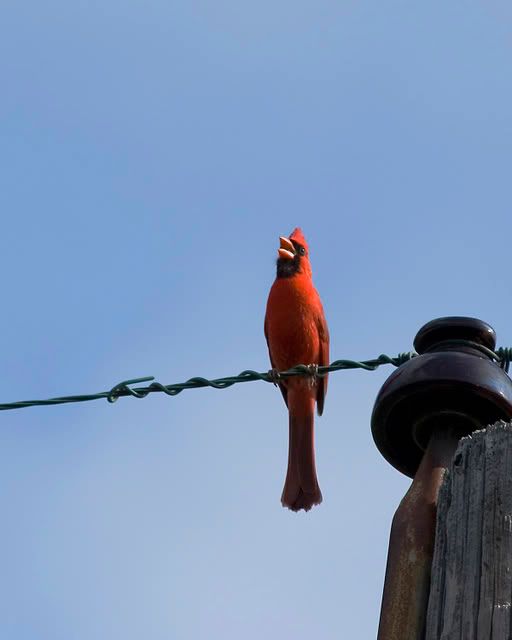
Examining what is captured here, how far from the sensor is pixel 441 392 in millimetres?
2039

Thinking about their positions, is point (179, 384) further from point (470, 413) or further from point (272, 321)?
point (272, 321)

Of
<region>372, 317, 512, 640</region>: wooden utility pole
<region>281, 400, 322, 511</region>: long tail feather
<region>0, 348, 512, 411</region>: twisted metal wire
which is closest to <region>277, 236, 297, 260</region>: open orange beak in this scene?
<region>281, 400, 322, 511</region>: long tail feather

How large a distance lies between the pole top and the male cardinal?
4512mm

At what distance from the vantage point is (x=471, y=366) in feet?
6.66

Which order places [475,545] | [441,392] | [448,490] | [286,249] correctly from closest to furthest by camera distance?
[475,545] < [448,490] < [441,392] < [286,249]

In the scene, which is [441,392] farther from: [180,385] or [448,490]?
[180,385]

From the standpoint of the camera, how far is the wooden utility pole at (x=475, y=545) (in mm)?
1557

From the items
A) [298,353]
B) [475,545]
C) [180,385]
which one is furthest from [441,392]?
[298,353]

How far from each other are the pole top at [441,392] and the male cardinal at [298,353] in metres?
4.51

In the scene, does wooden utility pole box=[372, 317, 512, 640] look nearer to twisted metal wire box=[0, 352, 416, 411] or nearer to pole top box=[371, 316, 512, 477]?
pole top box=[371, 316, 512, 477]

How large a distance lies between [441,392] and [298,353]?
491cm

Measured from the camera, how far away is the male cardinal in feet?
22.2

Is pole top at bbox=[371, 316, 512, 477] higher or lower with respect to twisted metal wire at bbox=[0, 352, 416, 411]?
lower

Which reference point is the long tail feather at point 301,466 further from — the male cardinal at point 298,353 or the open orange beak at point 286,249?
the open orange beak at point 286,249
